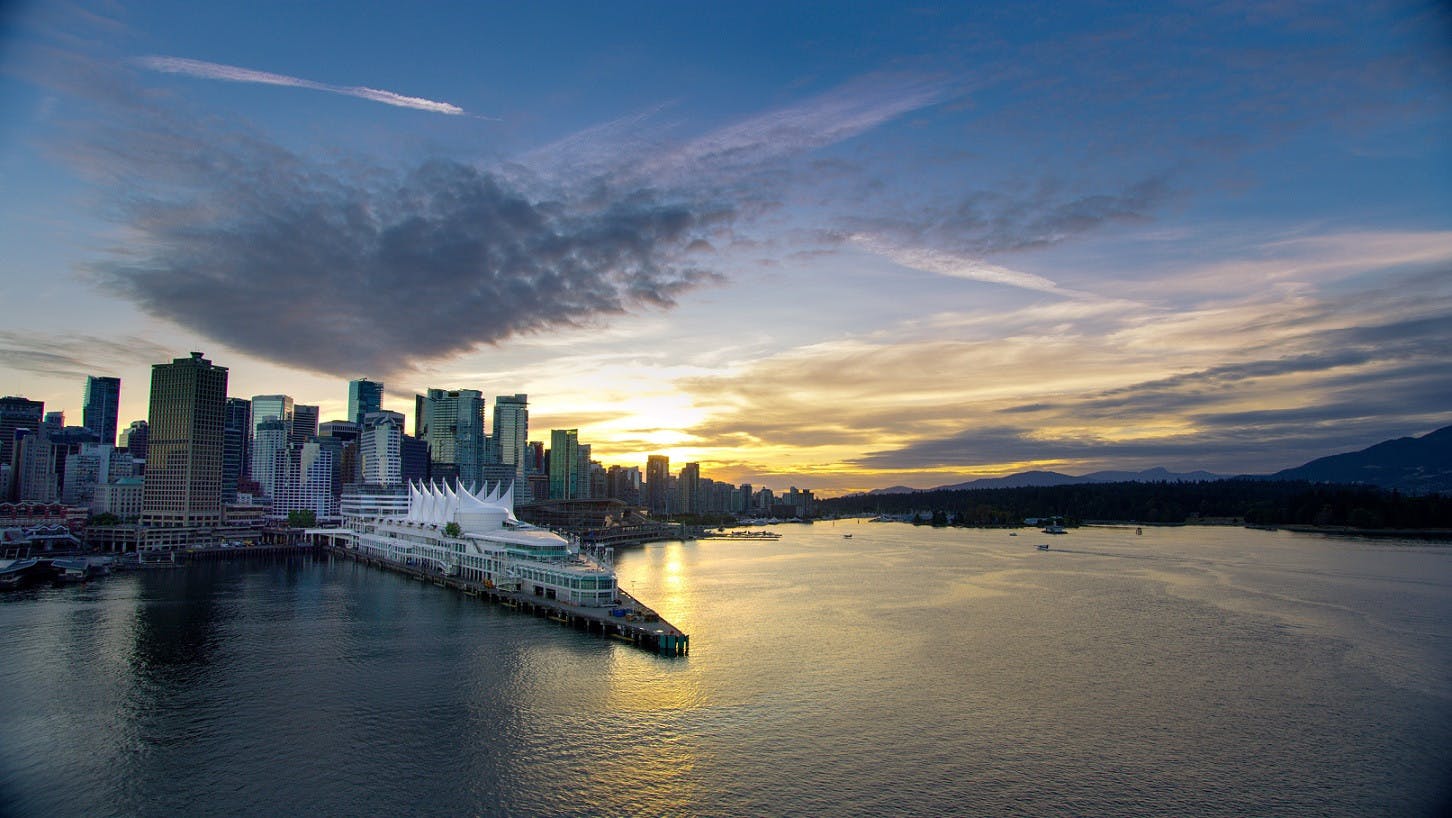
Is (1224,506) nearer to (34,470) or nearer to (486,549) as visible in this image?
(486,549)

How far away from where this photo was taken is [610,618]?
1644 inches

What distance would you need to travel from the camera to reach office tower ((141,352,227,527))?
10788 cm

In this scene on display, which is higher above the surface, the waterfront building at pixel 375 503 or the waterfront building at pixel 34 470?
the waterfront building at pixel 34 470

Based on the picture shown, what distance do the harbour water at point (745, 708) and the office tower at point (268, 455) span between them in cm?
13169

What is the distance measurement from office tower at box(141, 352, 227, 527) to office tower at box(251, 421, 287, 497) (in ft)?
186

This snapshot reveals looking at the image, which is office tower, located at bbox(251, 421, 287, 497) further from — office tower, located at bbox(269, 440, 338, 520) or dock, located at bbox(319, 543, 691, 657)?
dock, located at bbox(319, 543, 691, 657)

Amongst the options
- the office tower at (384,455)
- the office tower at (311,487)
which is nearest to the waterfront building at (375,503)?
the office tower at (384,455)

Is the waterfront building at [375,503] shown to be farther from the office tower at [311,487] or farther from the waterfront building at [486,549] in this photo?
the office tower at [311,487]

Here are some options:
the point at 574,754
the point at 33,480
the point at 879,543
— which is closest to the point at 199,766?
the point at 574,754

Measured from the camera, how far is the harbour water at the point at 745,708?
20.9 meters

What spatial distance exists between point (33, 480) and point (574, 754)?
173279 mm

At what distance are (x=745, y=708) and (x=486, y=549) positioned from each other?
38.3 meters

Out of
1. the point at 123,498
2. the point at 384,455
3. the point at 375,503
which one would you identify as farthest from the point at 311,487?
the point at 375,503

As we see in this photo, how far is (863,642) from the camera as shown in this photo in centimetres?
3894
